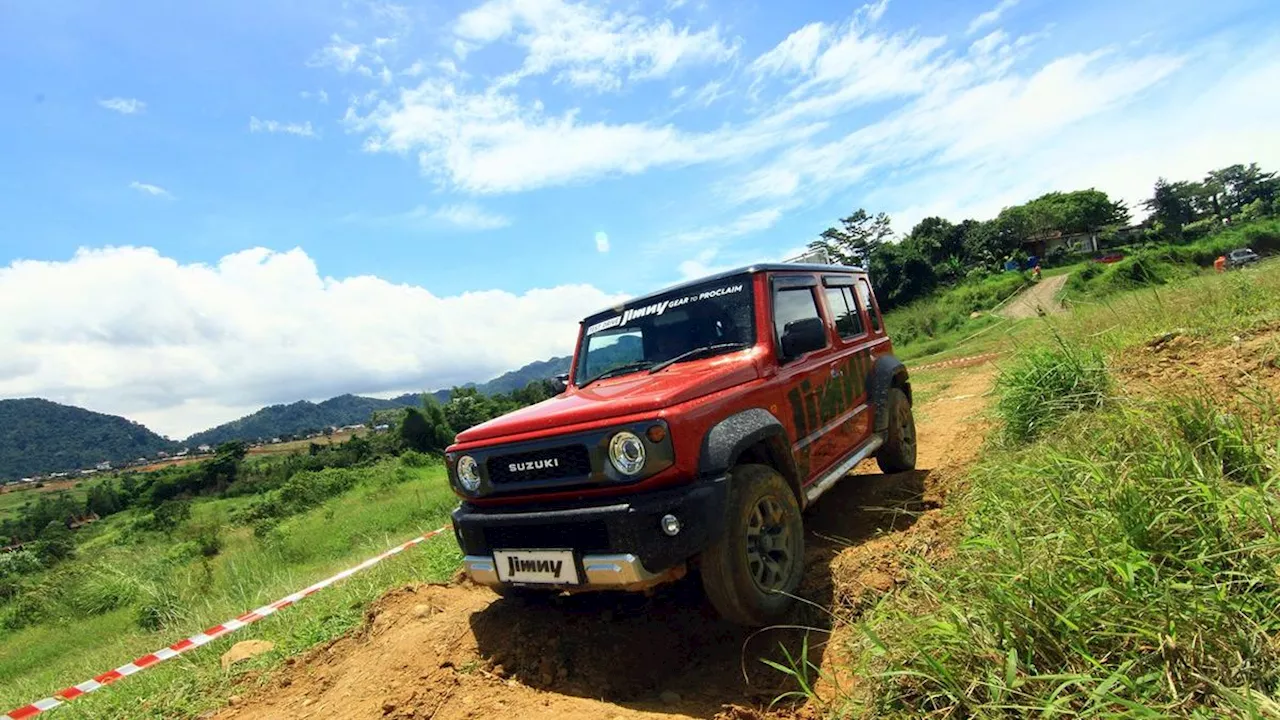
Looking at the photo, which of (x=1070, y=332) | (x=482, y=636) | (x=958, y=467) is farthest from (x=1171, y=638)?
(x=1070, y=332)

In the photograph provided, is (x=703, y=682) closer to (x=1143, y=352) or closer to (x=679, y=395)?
(x=679, y=395)

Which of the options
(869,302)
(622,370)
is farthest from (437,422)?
(622,370)

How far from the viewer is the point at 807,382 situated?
12.9ft

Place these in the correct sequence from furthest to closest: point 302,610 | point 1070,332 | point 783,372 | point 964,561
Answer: point 1070,332 → point 302,610 → point 783,372 → point 964,561

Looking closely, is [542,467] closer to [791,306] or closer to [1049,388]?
[791,306]

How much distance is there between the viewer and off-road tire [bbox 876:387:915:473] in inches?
207

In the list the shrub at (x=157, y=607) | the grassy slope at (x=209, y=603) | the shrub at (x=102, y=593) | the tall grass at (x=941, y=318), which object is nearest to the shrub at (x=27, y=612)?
the grassy slope at (x=209, y=603)

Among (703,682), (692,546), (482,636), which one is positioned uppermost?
(692,546)

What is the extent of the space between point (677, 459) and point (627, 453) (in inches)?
8.7

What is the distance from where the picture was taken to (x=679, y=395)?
2.91 m

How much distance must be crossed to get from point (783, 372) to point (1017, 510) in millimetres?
1377

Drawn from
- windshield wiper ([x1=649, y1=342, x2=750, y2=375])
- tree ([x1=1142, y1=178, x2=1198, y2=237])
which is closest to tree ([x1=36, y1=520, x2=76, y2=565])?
windshield wiper ([x1=649, y1=342, x2=750, y2=375])

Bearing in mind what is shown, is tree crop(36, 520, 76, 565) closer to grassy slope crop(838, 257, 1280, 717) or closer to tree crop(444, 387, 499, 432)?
tree crop(444, 387, 499, 432)

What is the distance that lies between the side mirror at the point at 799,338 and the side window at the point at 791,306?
0.08 m
